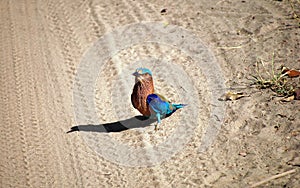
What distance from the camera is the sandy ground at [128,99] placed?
443 cm

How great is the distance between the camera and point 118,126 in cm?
529

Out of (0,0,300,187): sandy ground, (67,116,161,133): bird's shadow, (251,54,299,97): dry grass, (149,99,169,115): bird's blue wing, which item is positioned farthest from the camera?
(67,116,161,133): bird's shadow

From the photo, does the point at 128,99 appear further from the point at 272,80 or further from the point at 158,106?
the point at 272,80

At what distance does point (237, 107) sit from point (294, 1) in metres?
2.14

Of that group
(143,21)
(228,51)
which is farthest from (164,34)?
(228,51)

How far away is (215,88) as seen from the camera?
5.44 metres

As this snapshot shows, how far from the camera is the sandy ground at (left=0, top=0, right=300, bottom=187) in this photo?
4.43 metres

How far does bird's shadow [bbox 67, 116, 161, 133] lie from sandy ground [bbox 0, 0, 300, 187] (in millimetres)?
71

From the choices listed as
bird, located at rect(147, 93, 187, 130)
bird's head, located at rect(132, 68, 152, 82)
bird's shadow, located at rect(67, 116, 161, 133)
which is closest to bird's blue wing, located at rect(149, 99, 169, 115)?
bird, located at rect(147, 93, 187, 130)

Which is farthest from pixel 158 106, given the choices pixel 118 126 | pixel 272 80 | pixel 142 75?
pixel 272 80

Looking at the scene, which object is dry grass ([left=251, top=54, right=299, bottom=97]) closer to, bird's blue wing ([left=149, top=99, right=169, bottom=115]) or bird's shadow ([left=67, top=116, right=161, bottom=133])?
bird's blue wing ([left=149, top=99, right=169, bottom=115])

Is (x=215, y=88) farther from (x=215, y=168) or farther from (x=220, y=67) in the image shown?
(x=215, y=168)

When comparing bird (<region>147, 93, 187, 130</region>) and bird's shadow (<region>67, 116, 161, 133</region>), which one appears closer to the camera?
bird (<region>147, 93, 187, 130</region>)

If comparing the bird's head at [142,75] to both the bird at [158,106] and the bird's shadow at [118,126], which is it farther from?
the bird's shadow at [118,126]
